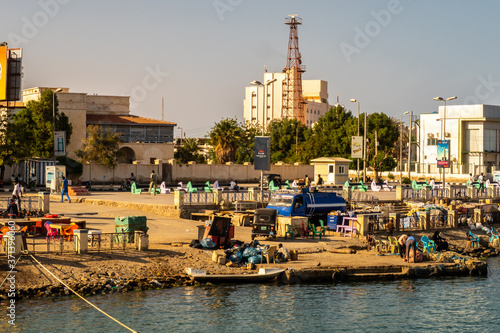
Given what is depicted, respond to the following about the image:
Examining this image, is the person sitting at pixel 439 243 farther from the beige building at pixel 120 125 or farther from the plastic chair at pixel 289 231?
the beige building at pixel 120 125

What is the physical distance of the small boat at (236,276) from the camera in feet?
73.6

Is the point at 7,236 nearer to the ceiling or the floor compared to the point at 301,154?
nearer to the floor

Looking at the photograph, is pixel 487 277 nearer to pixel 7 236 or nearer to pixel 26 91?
pixel 7 236

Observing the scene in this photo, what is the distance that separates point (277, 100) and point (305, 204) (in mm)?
117787

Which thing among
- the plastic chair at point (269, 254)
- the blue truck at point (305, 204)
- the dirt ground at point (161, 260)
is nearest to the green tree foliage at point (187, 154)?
the blue truck at point (305, 204)

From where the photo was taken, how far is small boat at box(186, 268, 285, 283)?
2242 centimetres

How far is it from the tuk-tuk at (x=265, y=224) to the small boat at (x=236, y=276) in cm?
499

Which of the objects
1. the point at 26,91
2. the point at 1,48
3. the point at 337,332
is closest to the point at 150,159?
the point at 26,91

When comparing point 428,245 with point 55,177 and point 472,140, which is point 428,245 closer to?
point 55,177

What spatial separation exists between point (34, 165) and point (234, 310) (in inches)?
1566

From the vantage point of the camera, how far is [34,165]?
183 ft

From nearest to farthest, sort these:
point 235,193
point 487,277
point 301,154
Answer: point 487,277
point 235,193
point 301,154

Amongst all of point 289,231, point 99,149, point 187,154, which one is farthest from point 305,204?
point 187,154

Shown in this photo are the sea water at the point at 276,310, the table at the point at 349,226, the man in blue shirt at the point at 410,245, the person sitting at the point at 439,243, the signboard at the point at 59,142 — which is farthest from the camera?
the signboard at the point at 59,142
